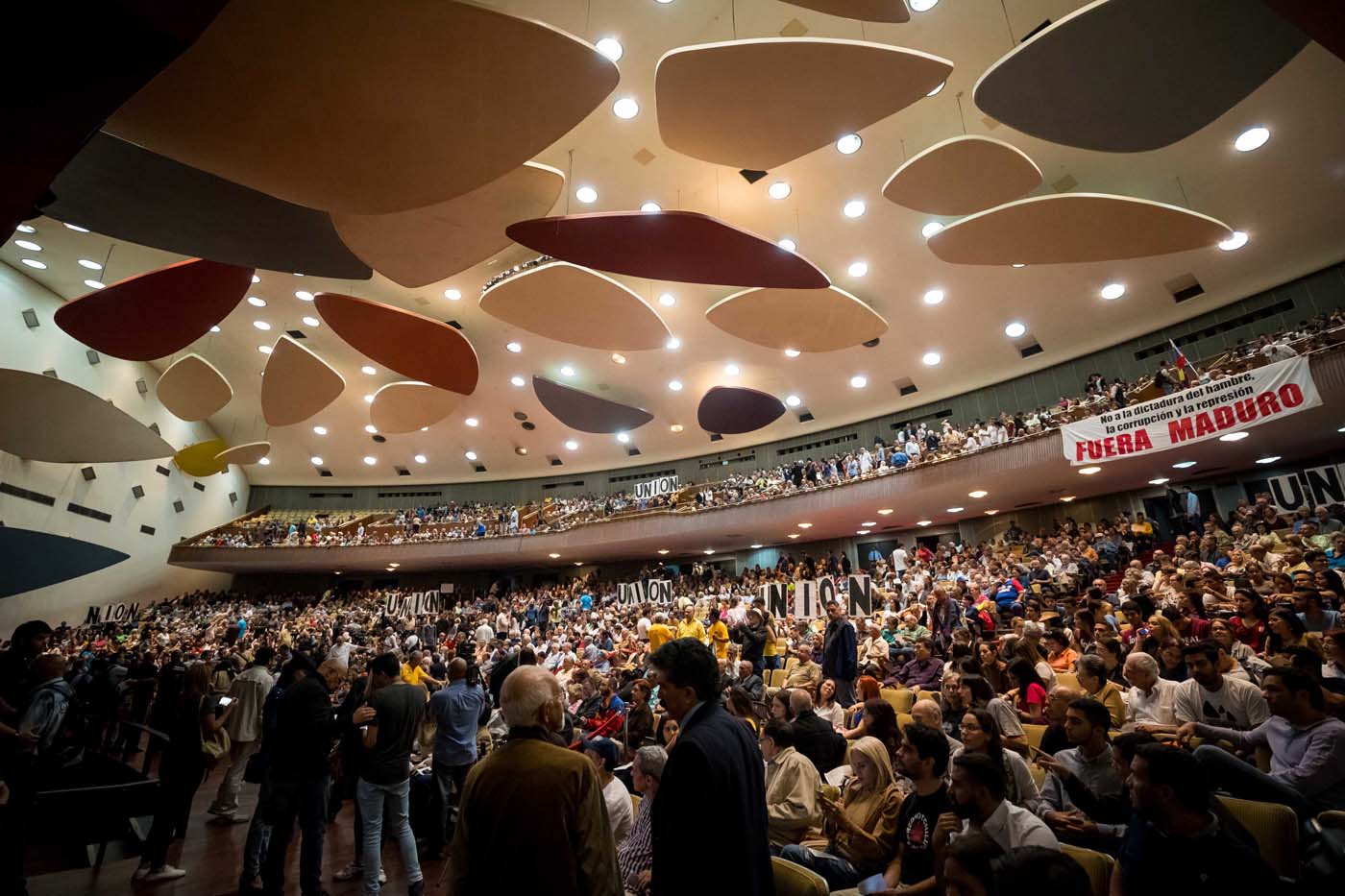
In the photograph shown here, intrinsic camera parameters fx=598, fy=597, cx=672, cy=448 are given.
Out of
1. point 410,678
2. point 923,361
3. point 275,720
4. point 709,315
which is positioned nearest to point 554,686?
point 275,720

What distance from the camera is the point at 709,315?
1044cm

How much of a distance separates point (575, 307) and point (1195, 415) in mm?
9256

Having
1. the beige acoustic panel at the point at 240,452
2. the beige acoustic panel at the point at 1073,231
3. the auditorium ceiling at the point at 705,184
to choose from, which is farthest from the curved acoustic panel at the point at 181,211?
the beige acoustic panel at the point at 240,452

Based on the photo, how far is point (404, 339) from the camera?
10.8 meters

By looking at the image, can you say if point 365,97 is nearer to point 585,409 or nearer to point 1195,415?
point 1195,415

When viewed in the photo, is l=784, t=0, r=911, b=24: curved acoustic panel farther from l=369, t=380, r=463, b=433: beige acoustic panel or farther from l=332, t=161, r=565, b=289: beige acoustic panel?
l=369, t=380, r=463, b=433: beige acoustic panel

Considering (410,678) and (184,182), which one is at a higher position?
(184,182)

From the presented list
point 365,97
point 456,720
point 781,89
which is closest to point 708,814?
point 456,720

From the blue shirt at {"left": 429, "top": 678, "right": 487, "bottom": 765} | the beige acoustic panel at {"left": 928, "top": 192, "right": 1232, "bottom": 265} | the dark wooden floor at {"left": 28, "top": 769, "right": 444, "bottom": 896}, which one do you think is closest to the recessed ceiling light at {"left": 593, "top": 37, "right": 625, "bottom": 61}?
the beige acoustic panel at {"left": 928, "top": 192, "right": 1232, "bottom": 265}

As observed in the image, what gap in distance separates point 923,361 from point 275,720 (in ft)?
47.0

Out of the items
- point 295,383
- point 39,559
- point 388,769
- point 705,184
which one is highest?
point 705,184

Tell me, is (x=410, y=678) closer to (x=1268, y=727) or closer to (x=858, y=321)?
(x=1268, y=727)

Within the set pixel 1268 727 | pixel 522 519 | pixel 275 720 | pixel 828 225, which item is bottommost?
pixel 1268 727

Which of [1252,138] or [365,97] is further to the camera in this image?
[1252,138]
